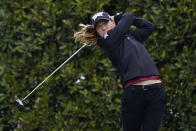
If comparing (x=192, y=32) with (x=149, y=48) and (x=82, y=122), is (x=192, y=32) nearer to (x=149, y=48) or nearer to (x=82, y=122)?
(x=149, y=48)

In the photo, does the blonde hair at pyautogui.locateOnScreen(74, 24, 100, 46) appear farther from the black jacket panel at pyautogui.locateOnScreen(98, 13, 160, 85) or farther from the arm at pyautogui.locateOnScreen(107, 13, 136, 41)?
the arm at pyautogui.locateOnScreen(107, 13, 136, 41)

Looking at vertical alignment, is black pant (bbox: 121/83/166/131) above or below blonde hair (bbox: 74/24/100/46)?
below

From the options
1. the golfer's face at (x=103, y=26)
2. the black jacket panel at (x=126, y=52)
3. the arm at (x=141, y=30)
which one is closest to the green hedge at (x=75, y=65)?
the arm at (x=141, y=30)

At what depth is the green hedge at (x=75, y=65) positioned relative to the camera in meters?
6.50

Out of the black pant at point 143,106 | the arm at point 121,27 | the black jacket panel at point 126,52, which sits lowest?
the black pant at point 143,106

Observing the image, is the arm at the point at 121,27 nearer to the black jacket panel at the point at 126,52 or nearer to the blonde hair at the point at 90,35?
the black jacket panel at the point at 126,52

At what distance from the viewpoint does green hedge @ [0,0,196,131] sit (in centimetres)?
650

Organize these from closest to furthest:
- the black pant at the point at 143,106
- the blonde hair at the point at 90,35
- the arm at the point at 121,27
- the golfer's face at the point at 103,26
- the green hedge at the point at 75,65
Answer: the black pant at the point at 143,106
the arm at the point at 121,27
the golfer's face at the point at 103,26
the blonde hair at the point at 90,35
the green hedge at the point at 75,65

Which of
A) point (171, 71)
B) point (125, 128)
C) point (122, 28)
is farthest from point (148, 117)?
point (171, 71)

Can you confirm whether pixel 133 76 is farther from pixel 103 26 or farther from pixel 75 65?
pixel 75 65

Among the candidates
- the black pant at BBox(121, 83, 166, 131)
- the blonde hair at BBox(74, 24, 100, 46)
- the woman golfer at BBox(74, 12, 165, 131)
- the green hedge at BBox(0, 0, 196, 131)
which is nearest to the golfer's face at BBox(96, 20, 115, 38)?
the woman golfer at BBox(74, 12, 165, 131)

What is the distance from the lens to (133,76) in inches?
195

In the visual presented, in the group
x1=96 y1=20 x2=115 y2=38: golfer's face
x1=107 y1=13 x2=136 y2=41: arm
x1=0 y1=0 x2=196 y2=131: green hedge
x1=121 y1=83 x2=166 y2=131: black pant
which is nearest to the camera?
x1=121 y1=83 x2=166 y2=131: black pant

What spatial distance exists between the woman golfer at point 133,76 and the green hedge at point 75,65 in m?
1.35
